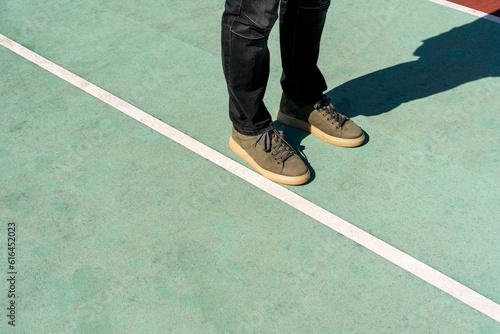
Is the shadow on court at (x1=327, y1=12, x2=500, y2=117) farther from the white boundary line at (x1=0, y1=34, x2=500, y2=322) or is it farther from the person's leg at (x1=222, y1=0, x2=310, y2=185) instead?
the white boundary line at (x1=0, y1=34, x2=500, y2=322)

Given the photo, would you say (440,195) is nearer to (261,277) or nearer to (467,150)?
(467,150)

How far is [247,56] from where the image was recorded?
2.74 m

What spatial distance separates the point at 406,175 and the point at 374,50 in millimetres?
1577

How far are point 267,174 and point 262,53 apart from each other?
0.75 metres

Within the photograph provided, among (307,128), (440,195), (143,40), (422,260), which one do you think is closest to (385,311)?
(422,260)

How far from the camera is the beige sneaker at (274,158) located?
9.91ft

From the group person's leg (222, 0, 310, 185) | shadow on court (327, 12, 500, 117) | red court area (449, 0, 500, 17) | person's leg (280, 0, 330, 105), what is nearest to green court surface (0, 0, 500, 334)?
shadow on court (327, 12, 500, 117)

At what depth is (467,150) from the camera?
10.8ft

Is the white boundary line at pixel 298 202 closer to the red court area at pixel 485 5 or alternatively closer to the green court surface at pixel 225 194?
the green court surface at pixel 225 194

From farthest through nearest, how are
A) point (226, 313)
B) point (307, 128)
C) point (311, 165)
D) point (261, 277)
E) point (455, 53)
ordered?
point (455, 53) < point (307, 128) < point (311, 165) < point (261, 277) < point (226, 313)

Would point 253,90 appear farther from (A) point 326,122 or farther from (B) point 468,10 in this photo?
(B) point 468,10

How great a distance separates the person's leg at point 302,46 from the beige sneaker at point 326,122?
6cm

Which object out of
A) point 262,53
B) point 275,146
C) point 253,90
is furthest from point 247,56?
point 275,146

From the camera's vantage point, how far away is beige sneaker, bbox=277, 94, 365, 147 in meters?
3.27
